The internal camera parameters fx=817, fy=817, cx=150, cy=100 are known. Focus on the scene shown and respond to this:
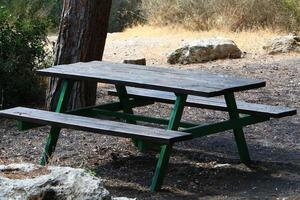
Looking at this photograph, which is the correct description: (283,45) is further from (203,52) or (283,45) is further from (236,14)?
(236,14)

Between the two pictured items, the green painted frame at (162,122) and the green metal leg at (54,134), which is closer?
the green painted frame at (162,122)

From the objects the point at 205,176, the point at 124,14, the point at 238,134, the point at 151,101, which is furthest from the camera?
the point at 124,14

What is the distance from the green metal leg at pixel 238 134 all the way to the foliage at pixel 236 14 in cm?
1088

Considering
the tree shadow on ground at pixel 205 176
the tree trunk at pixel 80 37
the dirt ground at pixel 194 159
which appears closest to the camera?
the tree shadow on ground at pixel 205 176

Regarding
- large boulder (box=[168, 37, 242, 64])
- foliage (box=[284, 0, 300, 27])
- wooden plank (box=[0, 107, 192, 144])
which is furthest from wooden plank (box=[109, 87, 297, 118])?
foliage (box=[284, 0, 300, 27])

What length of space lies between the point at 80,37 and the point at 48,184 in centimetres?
457

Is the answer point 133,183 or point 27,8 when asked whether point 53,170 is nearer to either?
point 133,183

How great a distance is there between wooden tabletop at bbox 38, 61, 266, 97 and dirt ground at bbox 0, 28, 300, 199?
755mm

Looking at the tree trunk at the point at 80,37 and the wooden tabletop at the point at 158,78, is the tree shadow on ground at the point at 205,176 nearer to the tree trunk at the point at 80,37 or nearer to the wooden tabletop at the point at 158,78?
the wooden tabletop at the point at 158,78

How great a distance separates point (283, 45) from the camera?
14672mm

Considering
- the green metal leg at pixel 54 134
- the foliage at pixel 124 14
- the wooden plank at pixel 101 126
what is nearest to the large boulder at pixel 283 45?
the green metal leg at pixel 54 134

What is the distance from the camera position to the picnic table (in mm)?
5906

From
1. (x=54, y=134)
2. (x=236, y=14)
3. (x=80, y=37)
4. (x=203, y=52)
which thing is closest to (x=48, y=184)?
(x=54, y=134)

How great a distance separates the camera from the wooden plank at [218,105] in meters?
6.69
